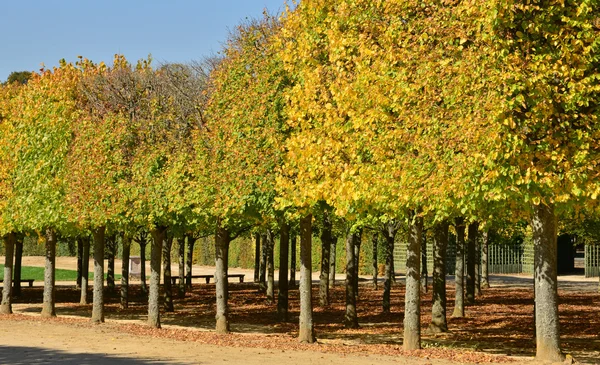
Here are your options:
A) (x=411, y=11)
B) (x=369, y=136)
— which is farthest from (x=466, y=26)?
(x=369, y=136)

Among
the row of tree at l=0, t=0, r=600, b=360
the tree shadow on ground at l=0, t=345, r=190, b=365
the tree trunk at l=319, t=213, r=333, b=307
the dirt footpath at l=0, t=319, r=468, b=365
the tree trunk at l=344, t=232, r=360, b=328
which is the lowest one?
the dirt footpath at l=0, t=319, r=468, b=365

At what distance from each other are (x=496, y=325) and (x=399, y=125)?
35.5ft

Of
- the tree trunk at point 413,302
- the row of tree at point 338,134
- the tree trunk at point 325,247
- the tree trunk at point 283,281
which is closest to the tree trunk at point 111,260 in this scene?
the row of tree at point 338,134

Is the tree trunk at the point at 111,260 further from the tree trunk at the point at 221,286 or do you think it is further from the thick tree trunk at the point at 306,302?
the thick tree trunk at the point at 306,302

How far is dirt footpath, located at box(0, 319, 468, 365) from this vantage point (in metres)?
16.8

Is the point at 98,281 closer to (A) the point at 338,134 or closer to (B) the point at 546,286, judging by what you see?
(A) the point at 338,134

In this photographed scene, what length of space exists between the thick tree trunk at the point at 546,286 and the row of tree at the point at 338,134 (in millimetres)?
33

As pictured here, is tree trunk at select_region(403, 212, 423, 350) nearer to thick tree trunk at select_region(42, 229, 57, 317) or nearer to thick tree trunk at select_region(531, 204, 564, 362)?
thick tree trunk at select_region(531, 204, 564, 362)

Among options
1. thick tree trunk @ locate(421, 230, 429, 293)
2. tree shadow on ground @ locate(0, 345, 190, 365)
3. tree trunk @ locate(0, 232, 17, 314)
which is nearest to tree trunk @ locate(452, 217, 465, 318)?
thick tree trunk @ locate(421, 230, 429, 293)

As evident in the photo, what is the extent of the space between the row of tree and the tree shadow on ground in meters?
4.93

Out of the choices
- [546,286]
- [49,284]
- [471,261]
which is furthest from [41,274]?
[546,286]

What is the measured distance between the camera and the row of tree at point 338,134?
562 inches

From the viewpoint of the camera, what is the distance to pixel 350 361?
56.2 feet

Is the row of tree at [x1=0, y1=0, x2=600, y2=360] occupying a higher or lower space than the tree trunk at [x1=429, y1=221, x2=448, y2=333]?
higher
